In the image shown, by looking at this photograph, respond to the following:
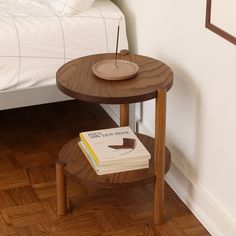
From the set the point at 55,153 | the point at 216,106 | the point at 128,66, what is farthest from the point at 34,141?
the point at 216,106

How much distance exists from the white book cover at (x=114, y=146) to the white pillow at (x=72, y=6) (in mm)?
534

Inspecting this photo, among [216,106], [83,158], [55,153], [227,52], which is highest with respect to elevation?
[227,52]

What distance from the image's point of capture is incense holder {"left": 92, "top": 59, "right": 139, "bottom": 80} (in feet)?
6.34

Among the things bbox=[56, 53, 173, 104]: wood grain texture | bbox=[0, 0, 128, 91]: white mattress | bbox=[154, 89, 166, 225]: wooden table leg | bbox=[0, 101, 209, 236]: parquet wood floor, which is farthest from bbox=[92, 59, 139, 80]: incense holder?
bbox=[0, 101, 209, 236]: parquet wood floor

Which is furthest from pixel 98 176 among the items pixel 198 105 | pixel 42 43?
pixel 42 43

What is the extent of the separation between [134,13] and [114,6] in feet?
0.36

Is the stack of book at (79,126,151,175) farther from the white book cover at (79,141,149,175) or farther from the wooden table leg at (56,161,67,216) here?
the wooden table leg at (56,161,67,216)

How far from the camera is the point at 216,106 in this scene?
6.09 feet

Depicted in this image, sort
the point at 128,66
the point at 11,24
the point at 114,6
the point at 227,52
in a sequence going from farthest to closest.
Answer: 1. the point at 114,6
2. the point at 11,24
3. the point at 128,66
4. the point at 227,52

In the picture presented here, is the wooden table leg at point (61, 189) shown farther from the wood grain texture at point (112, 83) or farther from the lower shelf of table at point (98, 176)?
the wood grain texture at point (112, 83)

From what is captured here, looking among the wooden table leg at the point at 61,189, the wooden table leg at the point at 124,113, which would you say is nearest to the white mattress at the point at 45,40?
the wooden table leg at the point at 124,113

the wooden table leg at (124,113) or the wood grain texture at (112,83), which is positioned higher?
the wood grain texture at (112,83)

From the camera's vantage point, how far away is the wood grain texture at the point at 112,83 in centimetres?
183

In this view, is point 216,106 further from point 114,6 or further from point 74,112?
point 74,112
